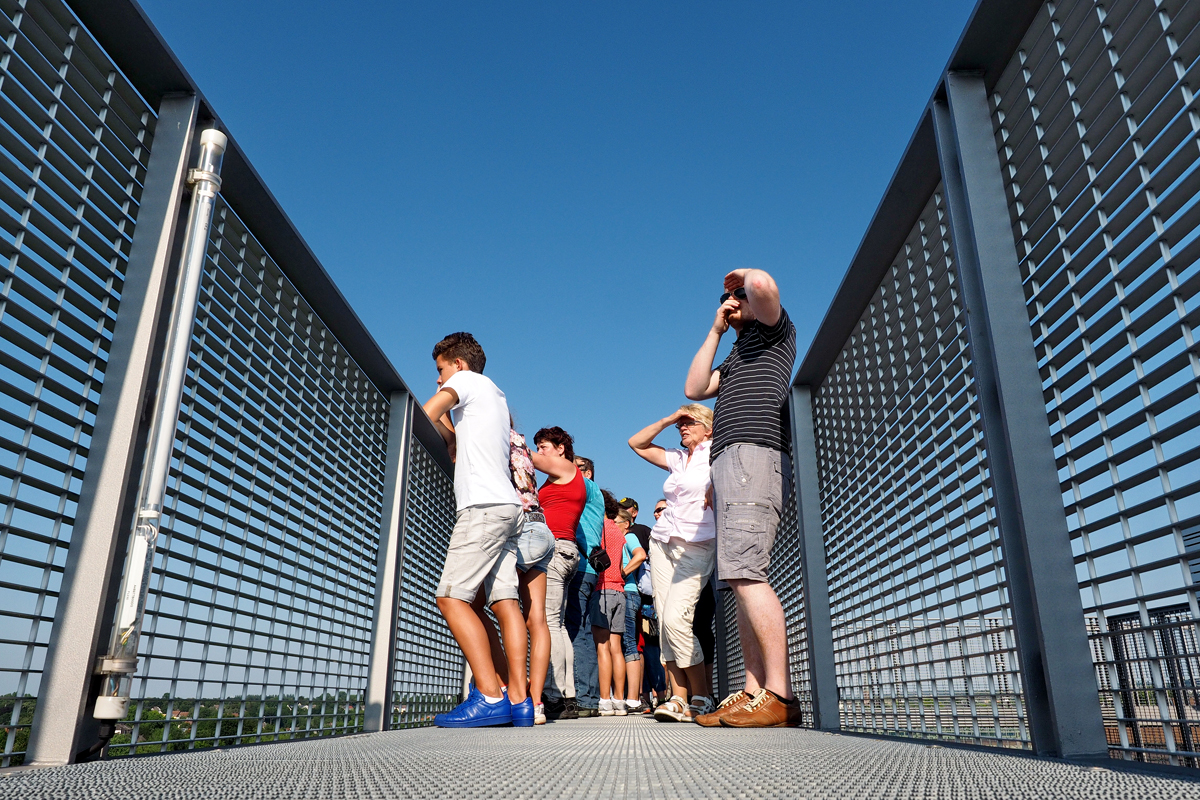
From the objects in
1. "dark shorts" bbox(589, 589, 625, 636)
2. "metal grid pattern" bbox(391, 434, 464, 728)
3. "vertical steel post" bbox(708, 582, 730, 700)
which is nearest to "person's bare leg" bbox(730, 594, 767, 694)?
"metal grid pattern" bbox(391, 434, 464, 728)

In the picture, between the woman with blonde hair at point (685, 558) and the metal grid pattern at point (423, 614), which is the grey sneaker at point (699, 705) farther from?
the metal grid pattern at point (423, 614)

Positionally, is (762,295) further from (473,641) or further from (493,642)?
(493,642)

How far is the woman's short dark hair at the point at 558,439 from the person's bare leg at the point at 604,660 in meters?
1.73

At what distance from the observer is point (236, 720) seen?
130 inches

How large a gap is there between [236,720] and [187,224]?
2041 mm

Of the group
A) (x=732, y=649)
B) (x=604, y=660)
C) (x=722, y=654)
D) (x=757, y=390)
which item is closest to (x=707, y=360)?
(x=757, y=390)

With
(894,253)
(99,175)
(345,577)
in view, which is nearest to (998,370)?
(894,253)

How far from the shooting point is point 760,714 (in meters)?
3.04

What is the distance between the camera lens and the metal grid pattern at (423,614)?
5.32 metres

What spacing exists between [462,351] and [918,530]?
2.32 meters

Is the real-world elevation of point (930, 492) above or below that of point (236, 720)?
above

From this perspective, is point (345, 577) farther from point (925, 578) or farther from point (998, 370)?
point (998, 370)

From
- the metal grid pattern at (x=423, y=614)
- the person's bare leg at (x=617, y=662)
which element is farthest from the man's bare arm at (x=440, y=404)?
the person's bare leg at (x=617, y=662)

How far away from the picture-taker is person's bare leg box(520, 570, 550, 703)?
397 centimetres
